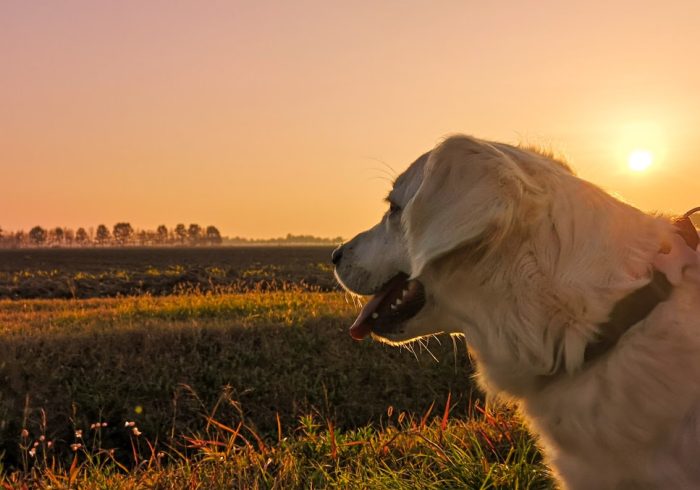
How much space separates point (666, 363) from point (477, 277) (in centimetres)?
66

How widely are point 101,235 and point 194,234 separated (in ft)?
99.4

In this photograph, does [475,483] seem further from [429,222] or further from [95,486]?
[95,486]

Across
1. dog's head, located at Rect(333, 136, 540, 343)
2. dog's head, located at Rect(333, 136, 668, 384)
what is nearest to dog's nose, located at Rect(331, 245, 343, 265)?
dog's head, located at Rect(333, 136, 540, 343)

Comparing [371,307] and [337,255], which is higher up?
[337,255]

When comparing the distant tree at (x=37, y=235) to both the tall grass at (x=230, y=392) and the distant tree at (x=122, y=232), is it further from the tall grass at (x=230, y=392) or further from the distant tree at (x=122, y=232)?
the tall grass at (x=230, y=392)

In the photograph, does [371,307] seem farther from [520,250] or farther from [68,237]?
[68,237]

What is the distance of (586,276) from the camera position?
2.00 meters

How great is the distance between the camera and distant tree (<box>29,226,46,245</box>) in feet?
537

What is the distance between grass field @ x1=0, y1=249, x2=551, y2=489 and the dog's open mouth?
4.68ft

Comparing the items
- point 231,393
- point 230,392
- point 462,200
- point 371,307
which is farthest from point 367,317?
point 230,392

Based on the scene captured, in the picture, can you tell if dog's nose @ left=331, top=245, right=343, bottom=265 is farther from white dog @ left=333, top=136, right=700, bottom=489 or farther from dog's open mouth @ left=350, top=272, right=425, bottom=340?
white dog @ left=333, top=136, right=700, bottom=489

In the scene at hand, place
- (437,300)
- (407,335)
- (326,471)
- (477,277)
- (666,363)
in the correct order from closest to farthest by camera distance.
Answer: (666,363), (477,277), (437,300), (407,335), (326,471)

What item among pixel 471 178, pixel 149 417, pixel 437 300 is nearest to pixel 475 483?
pixel 437 300

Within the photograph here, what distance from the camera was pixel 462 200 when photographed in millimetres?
2221
